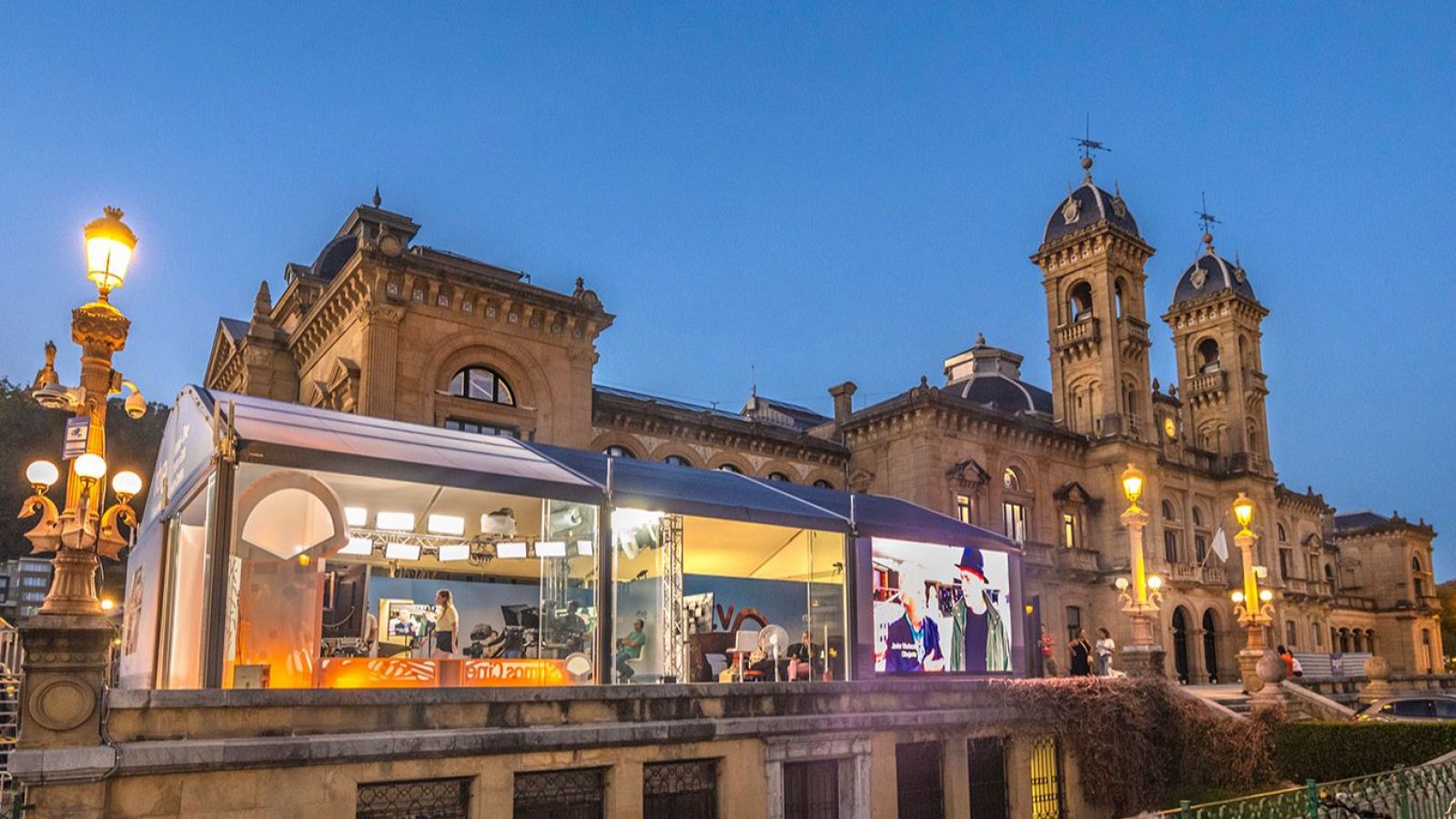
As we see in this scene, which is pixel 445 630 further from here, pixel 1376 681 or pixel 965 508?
pixel 1376 681

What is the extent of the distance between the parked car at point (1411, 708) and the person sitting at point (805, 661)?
529 inches

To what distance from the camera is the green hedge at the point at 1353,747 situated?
18.9m

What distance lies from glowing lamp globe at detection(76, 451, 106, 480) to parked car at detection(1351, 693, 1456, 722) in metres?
25.2

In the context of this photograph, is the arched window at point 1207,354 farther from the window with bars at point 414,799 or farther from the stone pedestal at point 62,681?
the stone pedestal at point 62,681

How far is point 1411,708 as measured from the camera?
81.1ft

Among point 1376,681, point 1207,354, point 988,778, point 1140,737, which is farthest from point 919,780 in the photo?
point 1207,354

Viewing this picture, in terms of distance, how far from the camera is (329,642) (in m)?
15.4

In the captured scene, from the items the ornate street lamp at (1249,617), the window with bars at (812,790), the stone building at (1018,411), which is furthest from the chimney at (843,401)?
the window with bars at (812,790)

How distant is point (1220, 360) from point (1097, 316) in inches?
505


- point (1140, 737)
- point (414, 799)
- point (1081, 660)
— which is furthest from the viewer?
point (1081, 660)

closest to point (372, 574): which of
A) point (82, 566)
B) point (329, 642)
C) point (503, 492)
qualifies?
point (329, 642)

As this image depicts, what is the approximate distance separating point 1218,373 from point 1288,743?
34938 mm

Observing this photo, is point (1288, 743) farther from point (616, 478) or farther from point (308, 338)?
point (308, 338)

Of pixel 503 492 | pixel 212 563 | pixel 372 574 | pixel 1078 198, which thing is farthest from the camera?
pixel 1078 198
